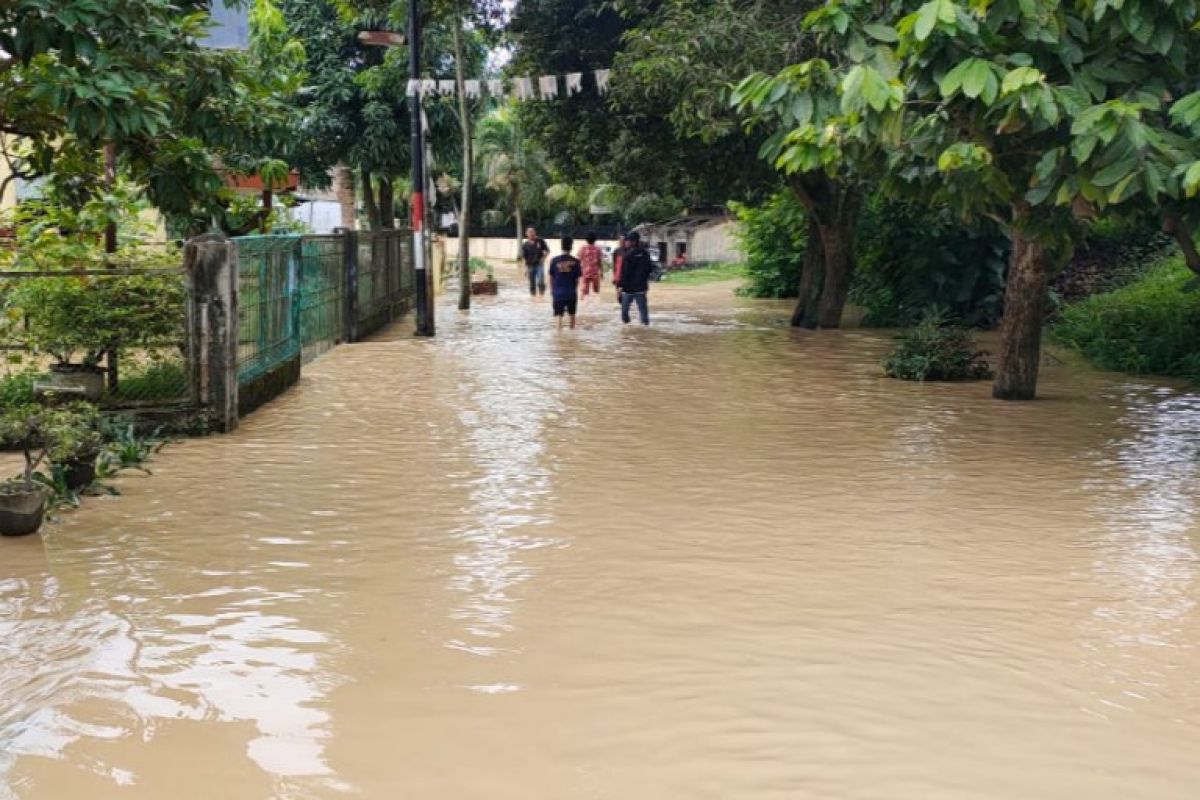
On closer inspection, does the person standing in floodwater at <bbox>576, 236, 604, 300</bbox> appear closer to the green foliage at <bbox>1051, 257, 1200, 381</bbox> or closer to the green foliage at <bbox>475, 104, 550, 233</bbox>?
the green foliage at <bbox>1051, 257, 1200, 381</bbox>

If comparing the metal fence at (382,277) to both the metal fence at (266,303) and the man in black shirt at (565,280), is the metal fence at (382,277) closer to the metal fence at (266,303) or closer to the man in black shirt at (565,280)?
the man in black shirt at (565,280)

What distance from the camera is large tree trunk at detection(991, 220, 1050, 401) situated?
45.3 feet

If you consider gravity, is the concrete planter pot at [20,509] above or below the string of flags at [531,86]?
below

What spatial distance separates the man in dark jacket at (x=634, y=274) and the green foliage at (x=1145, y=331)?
6824 mm

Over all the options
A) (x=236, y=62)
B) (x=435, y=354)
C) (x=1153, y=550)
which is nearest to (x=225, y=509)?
(x=236, y=62)

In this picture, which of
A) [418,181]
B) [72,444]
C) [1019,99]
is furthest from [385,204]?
[1019,99]

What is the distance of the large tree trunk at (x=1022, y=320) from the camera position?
13.8m

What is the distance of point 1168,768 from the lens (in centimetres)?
456

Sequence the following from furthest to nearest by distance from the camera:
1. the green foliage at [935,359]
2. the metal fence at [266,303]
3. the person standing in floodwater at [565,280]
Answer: the person standing in floodwater at [565,280], the green foliage at [935,359], the metal fence at [266,303]

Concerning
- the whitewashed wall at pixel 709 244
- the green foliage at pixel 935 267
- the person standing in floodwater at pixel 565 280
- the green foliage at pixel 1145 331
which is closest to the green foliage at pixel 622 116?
the person standing in floodwater at pixel 565 280

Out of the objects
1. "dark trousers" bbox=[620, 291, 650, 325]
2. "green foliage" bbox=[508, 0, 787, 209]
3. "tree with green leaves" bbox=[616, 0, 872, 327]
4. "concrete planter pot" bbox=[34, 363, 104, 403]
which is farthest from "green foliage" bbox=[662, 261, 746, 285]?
"concrete planter pot" bbox=[34, 363, 104, 403]

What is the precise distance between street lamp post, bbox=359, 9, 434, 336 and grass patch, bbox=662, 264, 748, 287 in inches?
Result: 835

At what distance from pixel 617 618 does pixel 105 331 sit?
658 cm

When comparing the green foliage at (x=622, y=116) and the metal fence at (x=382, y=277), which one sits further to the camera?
the metal fence at (x=382, y=277)
